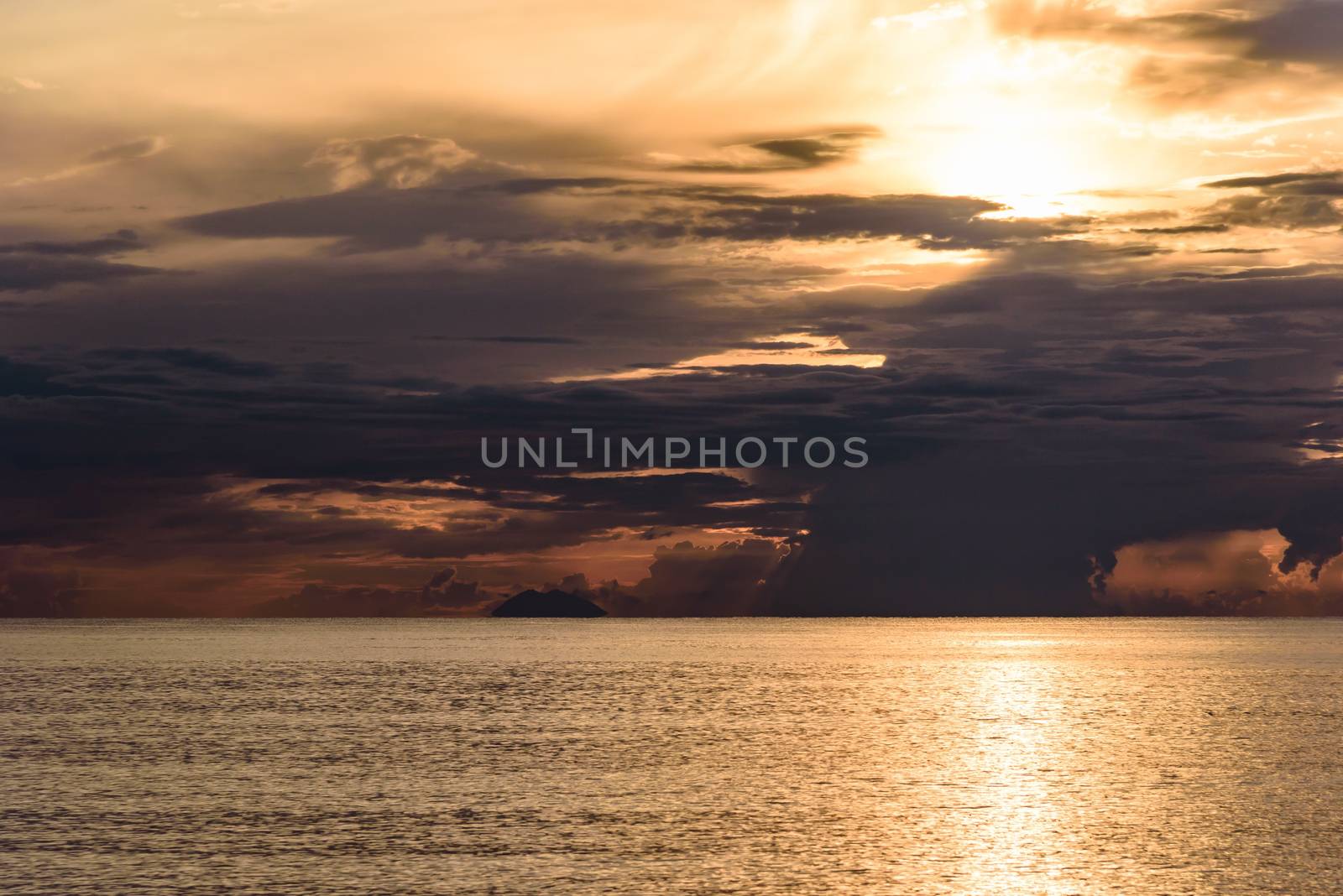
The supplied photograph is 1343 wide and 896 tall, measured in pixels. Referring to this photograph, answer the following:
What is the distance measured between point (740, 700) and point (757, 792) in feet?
216

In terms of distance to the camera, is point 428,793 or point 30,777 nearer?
point 428,793

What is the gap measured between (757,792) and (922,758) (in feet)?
61.8

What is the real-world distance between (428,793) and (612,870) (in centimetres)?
2067

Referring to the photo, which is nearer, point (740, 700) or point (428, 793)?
point (428, 793)

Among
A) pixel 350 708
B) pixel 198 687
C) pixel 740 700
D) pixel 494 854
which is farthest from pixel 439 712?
pixel 494 854

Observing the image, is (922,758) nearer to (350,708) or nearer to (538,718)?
(538,718)

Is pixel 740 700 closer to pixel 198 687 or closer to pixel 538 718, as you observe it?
pixel 538 718

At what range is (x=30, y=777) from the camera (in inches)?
2803

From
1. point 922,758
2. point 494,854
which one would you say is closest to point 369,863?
point 494,854

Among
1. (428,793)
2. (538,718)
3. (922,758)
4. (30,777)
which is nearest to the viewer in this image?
(428,793)

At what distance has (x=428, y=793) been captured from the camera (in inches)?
2630

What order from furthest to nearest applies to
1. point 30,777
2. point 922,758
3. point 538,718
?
point 538,718 → point 922,758 → point 30,777

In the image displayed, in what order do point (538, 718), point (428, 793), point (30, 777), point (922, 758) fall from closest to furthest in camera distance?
point (428, 793) < point (30, 777) < point (922, 758) < point (538, 718)

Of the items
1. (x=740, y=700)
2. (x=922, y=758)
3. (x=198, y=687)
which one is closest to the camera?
(x=922, y=758)
